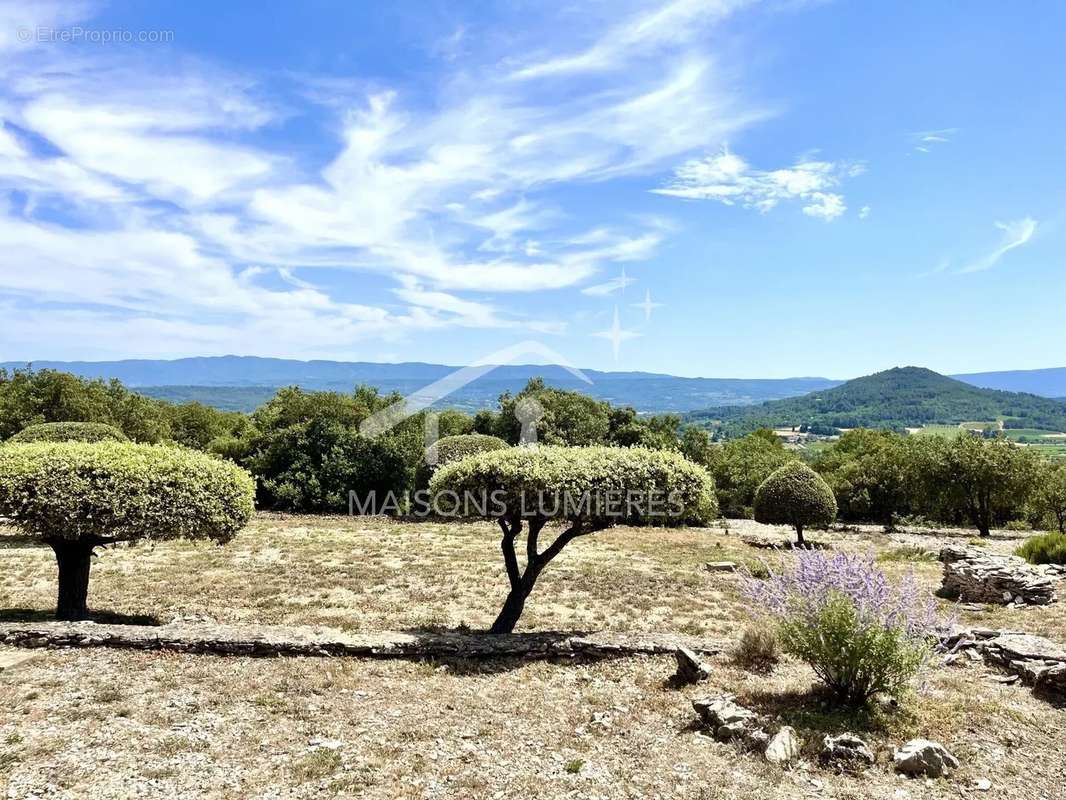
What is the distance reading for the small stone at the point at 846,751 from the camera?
210 inches

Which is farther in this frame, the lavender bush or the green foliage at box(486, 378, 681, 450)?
the green foliage at box(486, 378, 681, 450)

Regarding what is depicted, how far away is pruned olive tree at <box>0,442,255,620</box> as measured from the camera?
8633 mm

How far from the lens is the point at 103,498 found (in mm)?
8758

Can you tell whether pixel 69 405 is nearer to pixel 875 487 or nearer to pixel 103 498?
pixel 103 498

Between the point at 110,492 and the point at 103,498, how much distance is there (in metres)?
0.11

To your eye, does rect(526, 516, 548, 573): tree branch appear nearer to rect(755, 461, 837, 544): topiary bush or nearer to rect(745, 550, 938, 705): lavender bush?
rect(745, 550, 938, 705): lavender bush

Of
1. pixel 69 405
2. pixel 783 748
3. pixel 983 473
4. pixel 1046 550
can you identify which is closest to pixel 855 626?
pixel 783 748

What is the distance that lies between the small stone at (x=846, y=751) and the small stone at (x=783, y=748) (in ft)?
0.73

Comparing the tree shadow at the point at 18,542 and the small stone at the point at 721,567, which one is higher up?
the tree shadow at the point at 18,542

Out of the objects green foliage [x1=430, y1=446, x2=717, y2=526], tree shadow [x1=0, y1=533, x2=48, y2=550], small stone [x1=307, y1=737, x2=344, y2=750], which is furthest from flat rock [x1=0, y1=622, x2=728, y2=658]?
tree shadow [x1=0, y1=533, x2=48, y2=550]

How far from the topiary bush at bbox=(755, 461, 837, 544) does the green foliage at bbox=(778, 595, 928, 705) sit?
49.6 feet

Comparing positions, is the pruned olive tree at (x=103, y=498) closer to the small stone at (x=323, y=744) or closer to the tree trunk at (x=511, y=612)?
the tree trunk at (x=511, y=612)

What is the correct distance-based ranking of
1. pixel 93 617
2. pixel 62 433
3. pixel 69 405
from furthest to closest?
pixel 69 405
pixel 62 433
pixel 93 617

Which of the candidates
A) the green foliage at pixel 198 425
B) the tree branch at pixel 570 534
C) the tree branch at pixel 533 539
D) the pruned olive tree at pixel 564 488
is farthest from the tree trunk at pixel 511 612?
the green foliage at pixel 198 425
